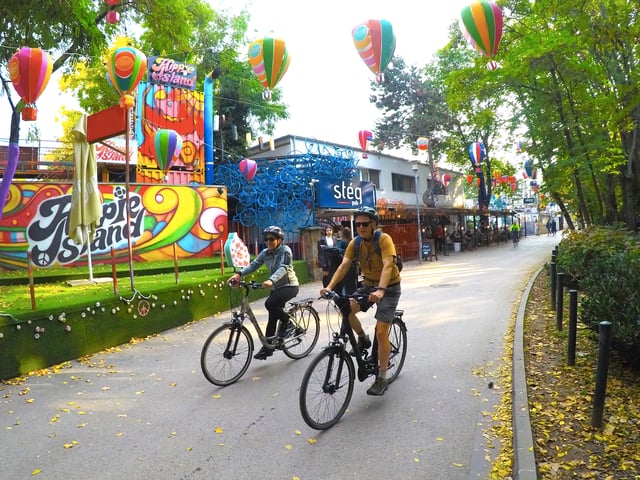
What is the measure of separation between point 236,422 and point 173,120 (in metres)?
16.5

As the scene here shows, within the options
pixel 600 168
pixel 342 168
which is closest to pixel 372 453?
pixel 600 168

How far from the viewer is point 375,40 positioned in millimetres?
8945

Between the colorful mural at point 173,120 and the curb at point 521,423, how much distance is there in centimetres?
1494

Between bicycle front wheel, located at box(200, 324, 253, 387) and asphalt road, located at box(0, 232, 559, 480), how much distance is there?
6.5 inches

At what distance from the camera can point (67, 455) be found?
3926 millimetres

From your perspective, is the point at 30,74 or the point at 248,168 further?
the point at 248,168

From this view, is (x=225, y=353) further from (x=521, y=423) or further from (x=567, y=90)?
(x=567, y=90)

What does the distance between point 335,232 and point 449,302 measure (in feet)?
21.4

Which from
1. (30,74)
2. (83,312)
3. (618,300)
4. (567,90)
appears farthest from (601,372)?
(567,90)

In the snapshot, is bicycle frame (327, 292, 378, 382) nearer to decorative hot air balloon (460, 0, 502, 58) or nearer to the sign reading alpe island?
decorative hot air balloon (460, 0, 502, 58)

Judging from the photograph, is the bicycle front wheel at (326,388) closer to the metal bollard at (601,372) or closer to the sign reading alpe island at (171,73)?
the metal bollard at (601,372)

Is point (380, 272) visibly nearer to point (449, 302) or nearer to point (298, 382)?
point (298, 382)

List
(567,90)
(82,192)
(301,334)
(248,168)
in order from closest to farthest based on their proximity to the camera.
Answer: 1. (301,334)
2. (82,192)
3. (567,90)
4. (248,168)

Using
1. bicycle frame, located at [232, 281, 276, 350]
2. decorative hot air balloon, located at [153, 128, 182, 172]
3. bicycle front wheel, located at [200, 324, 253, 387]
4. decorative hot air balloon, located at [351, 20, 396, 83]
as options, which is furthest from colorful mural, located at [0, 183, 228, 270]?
bicycle front wheel, located at [200, 324, 253, 387]
